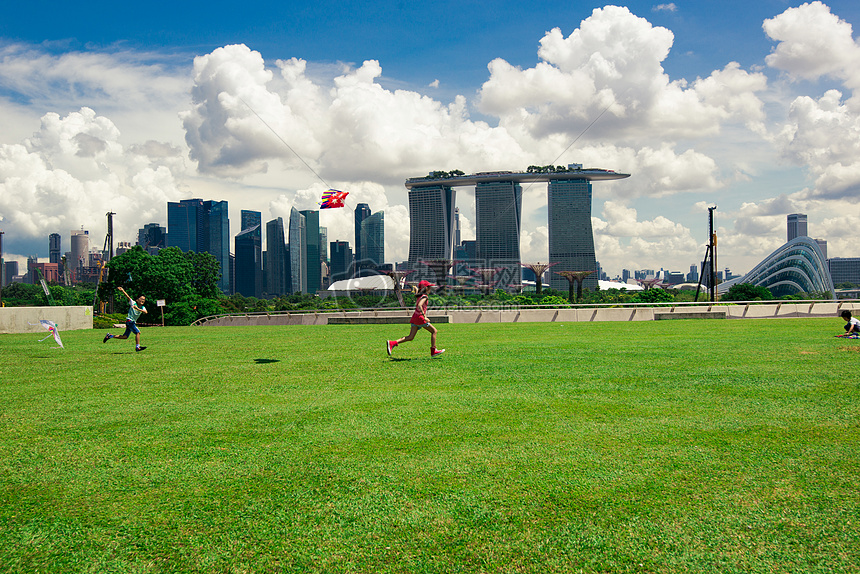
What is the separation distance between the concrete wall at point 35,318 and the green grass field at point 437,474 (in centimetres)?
2029

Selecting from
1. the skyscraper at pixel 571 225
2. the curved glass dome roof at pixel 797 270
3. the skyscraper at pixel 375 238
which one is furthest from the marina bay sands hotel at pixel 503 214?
the curved glass dome roof at pixel 797 270

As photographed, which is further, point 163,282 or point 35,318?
point 163,282

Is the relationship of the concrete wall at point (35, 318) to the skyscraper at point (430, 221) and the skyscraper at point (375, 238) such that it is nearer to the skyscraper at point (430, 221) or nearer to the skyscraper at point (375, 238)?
the skyscraper at point (430, 221)

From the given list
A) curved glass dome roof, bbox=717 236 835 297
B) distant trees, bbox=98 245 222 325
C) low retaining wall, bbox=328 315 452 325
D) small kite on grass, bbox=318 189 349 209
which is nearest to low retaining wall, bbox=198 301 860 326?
low retaining wall, bbox=328 315 452 325

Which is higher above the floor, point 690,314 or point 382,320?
point 690,314

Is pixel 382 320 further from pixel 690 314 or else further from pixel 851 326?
pixel 851 326

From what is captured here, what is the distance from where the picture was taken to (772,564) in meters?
3.18

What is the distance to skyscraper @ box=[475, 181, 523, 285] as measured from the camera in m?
176

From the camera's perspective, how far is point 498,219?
177 metres

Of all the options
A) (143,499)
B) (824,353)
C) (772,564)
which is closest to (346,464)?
(143,499)

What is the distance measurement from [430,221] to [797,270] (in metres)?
105

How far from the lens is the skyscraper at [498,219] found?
176 meters

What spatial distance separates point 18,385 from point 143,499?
725cm

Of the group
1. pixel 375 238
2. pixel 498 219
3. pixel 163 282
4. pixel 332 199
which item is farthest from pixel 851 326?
pixel 375 238
